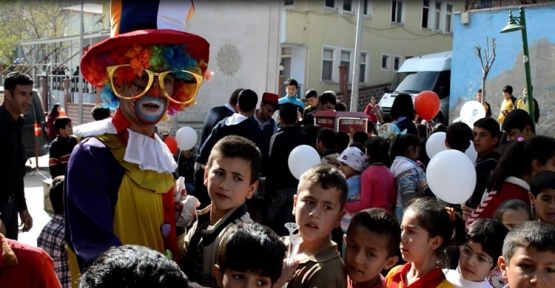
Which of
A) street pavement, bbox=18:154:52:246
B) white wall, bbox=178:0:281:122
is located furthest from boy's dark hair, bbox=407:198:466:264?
white wall, bbox=178:0:281:122

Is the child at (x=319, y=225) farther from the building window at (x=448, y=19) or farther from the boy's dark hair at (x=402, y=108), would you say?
the building window at (x=448, y=19)

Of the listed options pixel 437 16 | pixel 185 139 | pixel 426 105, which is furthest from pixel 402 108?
pixel 437 16

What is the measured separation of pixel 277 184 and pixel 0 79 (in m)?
27.8

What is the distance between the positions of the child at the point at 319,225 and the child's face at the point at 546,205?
1.36 m

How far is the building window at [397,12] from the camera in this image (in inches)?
1051


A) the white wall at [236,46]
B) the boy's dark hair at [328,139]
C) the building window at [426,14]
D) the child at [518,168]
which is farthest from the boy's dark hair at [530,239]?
the building window at [426,14]

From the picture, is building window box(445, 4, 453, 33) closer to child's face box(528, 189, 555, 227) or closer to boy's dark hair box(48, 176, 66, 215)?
child's face box(528, 189, 555, 227)

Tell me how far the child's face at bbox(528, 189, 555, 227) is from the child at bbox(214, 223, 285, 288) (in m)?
1.85

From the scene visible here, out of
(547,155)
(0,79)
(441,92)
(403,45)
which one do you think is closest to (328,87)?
(403,45)

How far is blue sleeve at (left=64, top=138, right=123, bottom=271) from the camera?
224cm

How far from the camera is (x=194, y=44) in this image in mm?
2717

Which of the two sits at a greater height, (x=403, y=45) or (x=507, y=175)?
(x=403, y=45)

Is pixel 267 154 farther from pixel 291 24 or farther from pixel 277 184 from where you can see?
pixel 291 24

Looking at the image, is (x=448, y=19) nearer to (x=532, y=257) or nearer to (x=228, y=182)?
(x=532, y=257)
